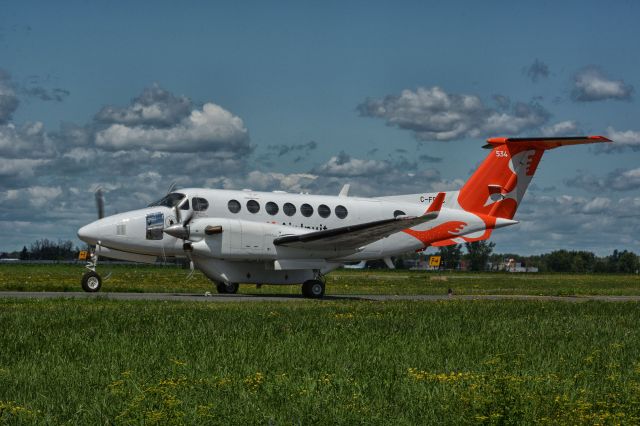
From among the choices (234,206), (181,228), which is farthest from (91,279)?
(234,206)

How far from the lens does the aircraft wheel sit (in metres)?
30.6

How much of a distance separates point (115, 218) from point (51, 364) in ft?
56.7

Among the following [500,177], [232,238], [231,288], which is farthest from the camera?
[500,177]

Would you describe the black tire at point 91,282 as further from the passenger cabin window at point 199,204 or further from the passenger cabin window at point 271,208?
the passenger cabin window at point 271,208

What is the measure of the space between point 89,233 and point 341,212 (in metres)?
9.52

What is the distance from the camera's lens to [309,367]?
11.9m

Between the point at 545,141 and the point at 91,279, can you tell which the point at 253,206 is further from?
the point at 545,141

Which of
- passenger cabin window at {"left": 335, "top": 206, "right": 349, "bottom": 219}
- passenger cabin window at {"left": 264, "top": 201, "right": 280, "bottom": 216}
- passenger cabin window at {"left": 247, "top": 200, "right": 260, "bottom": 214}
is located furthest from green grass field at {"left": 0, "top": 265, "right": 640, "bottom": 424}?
passenger cabin window at {"left": 335, "top": 206, "right": 349, "bottom": 219}

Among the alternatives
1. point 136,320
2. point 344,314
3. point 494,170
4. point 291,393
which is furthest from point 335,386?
point 494,170

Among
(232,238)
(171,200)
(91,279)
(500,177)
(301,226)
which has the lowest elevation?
(91,279)

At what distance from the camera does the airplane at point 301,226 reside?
28.6m

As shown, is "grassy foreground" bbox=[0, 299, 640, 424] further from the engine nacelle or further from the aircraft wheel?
the aircraft wheel

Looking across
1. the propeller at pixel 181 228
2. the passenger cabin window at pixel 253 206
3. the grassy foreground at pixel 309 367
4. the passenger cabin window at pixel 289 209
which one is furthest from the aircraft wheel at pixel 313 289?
the grassy foreground at pixel 309 367

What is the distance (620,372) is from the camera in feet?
38.8
